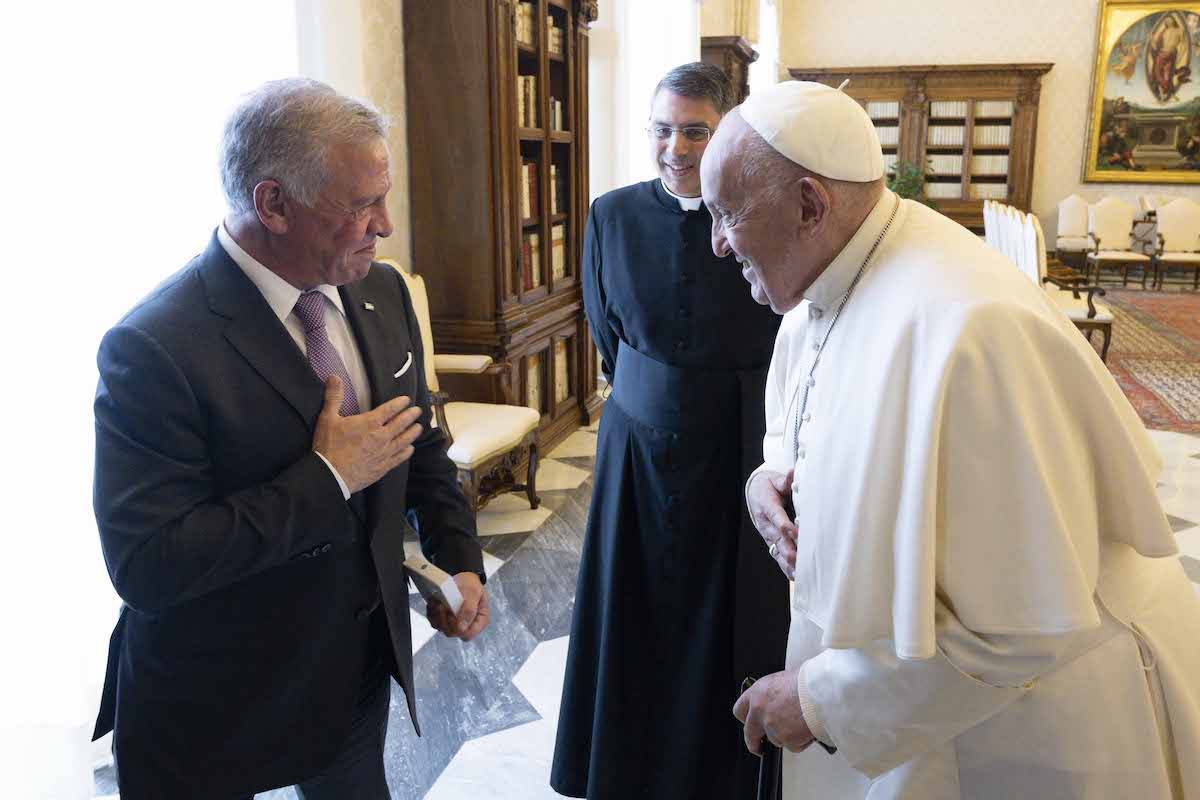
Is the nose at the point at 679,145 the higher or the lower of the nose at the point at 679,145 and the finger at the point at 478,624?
the higher

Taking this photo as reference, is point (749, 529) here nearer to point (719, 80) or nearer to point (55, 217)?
point (719, 80)

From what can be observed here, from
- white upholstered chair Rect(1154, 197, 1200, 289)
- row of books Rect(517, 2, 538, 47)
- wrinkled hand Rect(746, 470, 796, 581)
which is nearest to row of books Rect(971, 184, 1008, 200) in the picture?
white upholstered chair Rect(1154, 197, 1200, 289)

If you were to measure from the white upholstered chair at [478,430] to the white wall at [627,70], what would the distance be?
261 centimetres

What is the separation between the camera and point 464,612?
1569 mm

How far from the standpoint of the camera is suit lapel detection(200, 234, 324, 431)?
51.5 inches

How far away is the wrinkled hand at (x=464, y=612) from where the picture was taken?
155cm

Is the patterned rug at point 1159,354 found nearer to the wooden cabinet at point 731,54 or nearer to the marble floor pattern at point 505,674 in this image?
the marble floor pattern at point 505,674

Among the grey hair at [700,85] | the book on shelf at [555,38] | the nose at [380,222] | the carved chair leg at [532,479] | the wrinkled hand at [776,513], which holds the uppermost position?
the book on shelf at [555,38]

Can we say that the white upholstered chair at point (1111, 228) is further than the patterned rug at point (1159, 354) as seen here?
Yes

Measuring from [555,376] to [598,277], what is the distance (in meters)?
2.89

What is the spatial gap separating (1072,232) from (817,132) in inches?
508

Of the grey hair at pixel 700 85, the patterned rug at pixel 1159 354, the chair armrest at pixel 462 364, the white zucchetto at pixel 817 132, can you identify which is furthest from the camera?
the patterned rug at pixel 1159 354

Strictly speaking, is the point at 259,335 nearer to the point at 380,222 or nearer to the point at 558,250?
the point at 380,222

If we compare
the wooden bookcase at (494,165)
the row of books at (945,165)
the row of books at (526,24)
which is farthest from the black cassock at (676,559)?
the row of books at (945,165)
